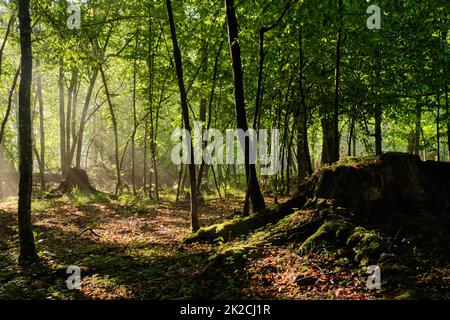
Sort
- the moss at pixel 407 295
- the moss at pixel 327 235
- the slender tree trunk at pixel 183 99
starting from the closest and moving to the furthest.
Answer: the moss at pixel 407 295
the moss at pixel 327 235
the slender tree trunk at pixel 183 99

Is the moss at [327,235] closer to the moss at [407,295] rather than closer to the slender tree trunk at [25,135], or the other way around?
the moss at [407,295]

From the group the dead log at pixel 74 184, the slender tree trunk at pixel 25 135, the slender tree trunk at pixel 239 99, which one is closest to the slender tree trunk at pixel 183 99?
the slender tree trunk at pixel 239 99

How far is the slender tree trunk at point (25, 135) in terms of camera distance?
8.09 m

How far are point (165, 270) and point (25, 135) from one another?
466 cm

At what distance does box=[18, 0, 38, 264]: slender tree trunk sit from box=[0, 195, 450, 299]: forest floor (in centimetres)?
59

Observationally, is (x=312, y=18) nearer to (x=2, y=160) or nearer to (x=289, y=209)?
(x=289, y=209)

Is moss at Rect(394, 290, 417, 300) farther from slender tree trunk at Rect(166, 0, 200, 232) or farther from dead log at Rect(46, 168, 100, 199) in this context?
dead log at Rect(46, 168, 100, 199)

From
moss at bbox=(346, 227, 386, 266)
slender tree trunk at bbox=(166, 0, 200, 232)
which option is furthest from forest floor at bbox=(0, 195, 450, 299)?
slender tree trunk at bbox=(166, 0, 200, 232)

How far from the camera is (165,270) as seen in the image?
24.1ft

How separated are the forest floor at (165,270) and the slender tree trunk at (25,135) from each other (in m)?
A: 0.59

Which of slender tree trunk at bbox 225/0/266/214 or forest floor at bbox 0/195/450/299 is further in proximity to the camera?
slender tree trunk at bbox 225/0/266/214

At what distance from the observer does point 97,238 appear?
35.6 ft

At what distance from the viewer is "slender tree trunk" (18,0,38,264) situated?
809 cm

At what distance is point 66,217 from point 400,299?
43.8ft
